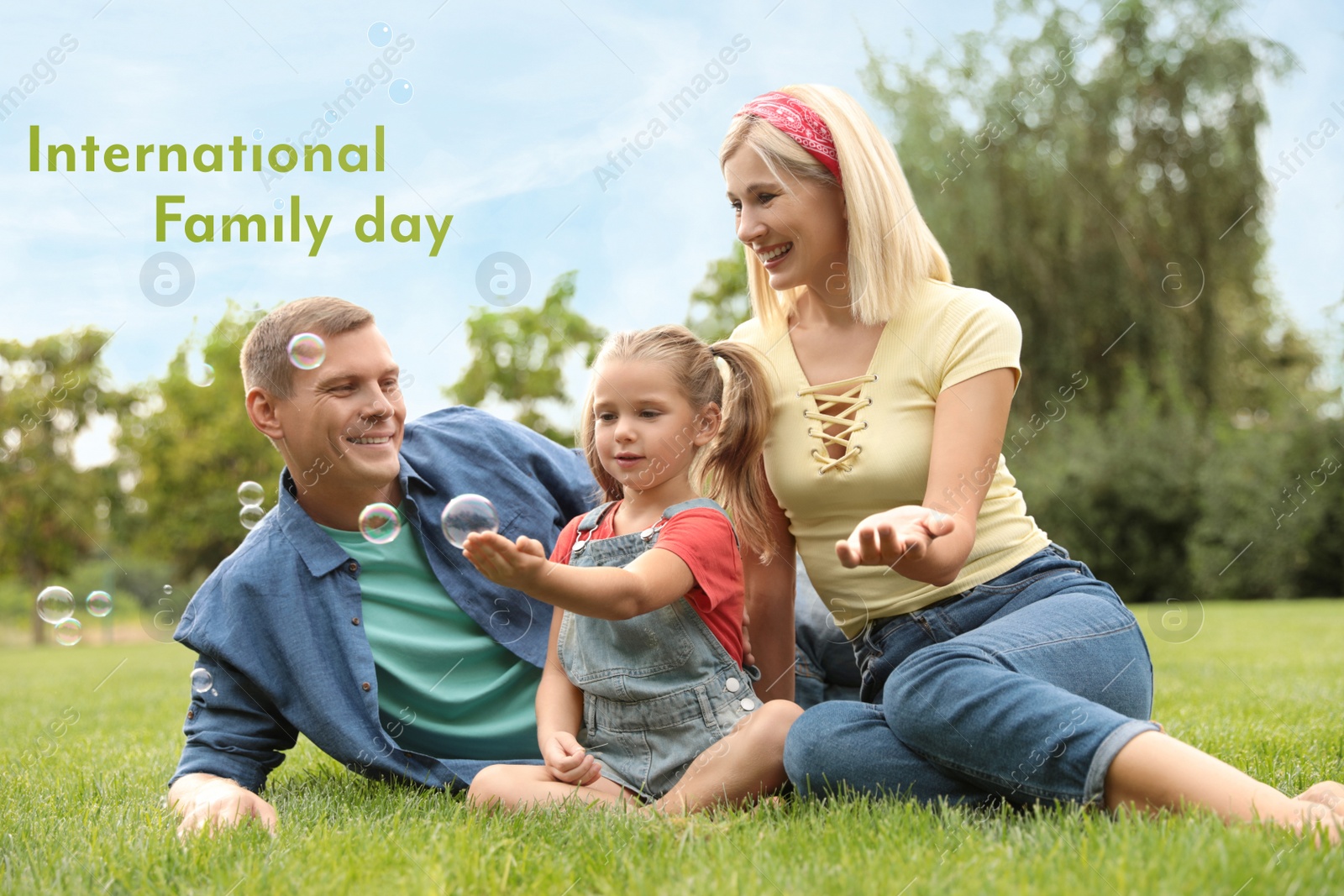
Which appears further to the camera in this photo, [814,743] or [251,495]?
[251,495]

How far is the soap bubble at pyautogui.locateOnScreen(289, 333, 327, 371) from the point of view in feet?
9.66

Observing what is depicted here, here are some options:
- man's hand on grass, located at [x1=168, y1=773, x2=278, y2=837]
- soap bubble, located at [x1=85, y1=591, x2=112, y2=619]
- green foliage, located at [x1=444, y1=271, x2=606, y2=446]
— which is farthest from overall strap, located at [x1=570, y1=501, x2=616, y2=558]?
green foliage, located at [x1=444, y1=271, x2=606, y2=446]

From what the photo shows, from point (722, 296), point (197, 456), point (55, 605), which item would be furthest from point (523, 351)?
point (55, 605)

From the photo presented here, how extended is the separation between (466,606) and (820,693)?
1.08 m

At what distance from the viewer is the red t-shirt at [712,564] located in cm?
264

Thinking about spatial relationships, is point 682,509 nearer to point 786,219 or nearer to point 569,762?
point 569,762

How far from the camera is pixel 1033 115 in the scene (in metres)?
15.6

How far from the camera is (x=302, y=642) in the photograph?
2.95 m

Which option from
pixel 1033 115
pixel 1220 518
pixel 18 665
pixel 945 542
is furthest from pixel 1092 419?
pixel 945 542

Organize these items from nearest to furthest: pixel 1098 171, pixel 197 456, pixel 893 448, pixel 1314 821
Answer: pixel 1314 821 → pixel 893 448 → pixel 1098 171 → pixel 197 456

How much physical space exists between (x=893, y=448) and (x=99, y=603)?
2782mm

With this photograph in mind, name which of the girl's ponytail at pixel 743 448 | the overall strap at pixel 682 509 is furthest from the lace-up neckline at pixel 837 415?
the overall strap at pixel 682 509

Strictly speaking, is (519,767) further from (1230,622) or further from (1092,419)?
(1092,419)

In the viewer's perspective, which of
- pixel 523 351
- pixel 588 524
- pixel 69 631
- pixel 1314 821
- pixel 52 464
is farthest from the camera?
pixel 52 464
